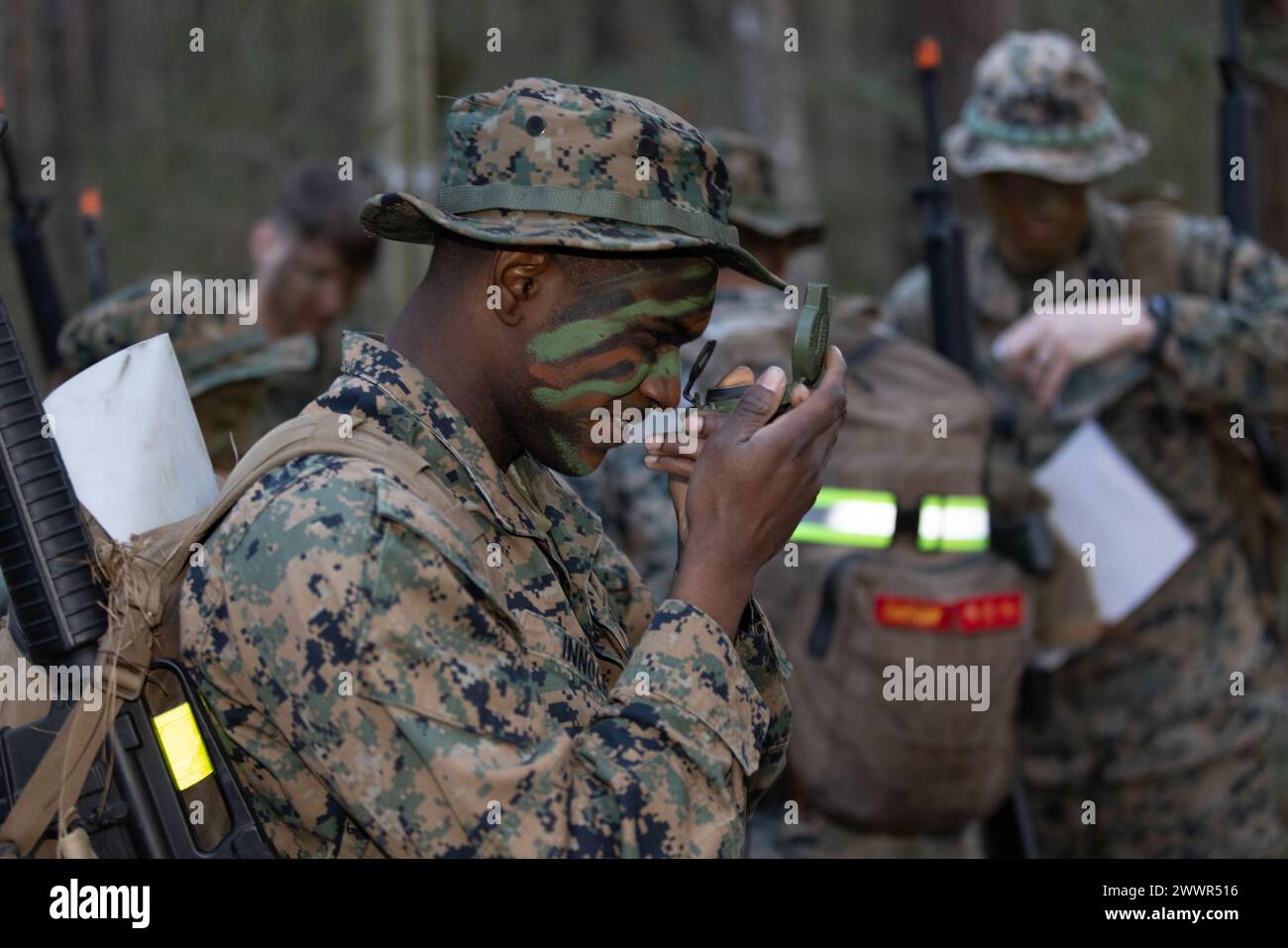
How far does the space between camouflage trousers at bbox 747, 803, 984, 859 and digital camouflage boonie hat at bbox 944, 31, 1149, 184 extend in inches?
82.4

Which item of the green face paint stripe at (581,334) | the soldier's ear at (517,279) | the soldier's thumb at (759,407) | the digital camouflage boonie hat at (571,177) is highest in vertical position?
the digital camouflage boonie hat at (571,177)

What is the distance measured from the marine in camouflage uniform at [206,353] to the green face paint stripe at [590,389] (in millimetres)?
1656

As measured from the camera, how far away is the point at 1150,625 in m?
4.62

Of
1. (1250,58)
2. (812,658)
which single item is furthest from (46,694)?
(1250,58)

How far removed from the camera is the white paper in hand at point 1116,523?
4457 mm

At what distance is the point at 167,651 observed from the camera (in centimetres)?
189

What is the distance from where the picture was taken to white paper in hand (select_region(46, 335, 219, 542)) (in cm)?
206

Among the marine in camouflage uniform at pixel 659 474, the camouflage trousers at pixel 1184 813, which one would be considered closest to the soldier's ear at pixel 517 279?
the marine in camouflage uniform at pixel 659 474

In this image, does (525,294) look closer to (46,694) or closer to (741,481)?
(741,481)

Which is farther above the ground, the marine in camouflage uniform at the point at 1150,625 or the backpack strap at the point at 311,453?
the backpack strap at the point at 311,453
